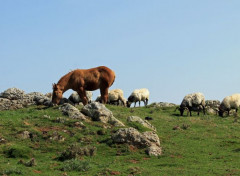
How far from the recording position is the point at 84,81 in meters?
35.9

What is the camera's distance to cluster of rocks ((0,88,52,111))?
44094 millimetres

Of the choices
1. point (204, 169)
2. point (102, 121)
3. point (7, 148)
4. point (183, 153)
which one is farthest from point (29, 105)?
point (204, 169)

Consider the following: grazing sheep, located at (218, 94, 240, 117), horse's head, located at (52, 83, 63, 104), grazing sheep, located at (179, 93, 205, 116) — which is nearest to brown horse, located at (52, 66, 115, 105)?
horse's head, located at (52, 83, 63, 104)

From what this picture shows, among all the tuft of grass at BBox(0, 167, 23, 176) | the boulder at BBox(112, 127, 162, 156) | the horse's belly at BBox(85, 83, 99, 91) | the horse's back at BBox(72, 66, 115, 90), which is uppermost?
the horse's back at BBox(72, 66, 115, 90)

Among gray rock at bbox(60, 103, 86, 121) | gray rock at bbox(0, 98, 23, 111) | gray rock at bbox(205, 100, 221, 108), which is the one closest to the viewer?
gray rock at bbox(60, 103, 86, 121)

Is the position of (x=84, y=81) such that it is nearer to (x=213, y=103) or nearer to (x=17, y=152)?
(x=17, y=152)

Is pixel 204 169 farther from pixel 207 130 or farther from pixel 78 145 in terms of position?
pixel 207 130

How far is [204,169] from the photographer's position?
21812 millimetres

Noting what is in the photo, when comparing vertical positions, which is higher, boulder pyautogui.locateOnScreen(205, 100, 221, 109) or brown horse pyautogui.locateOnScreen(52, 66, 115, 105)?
brown horse pyautogui.locateOnScreen(52, 66, 115, 105)

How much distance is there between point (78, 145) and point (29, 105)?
71.4ft

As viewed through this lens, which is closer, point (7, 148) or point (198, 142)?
point (7, 148)

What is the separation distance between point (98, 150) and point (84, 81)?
36.3 ft

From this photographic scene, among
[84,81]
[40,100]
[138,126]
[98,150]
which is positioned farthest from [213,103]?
[98,150]

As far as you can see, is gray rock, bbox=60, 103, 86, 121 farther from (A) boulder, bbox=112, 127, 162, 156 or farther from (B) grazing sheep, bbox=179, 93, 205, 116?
(B) grazing sheep, bbox=179, 93, 205, 116
